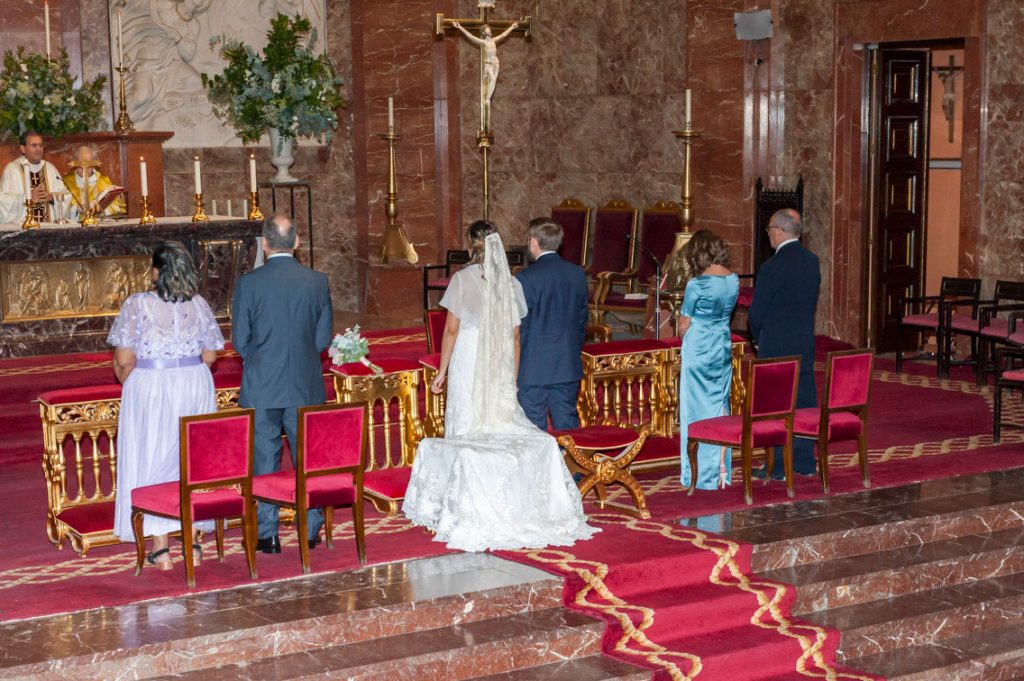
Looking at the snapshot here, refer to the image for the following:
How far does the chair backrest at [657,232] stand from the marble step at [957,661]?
6876 millimetres

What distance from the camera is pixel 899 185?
515 inches

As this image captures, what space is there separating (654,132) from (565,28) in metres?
1.51

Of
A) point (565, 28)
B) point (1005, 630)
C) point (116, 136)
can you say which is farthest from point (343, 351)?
point (565, 28)

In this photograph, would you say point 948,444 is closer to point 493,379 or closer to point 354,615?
point 493,379

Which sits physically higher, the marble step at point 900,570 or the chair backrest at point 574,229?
the chair backrest at point 574,229

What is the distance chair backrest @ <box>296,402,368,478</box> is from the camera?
6.57 metres

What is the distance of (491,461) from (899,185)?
289 inches

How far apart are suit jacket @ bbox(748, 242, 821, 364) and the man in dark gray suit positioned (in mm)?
2724

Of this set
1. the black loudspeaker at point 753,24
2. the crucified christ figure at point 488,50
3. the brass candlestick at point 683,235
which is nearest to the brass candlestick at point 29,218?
the crucified christ figure at point 488,50

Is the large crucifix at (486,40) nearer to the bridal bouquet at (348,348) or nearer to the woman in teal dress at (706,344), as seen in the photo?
the woman in teal dress at (706,344)

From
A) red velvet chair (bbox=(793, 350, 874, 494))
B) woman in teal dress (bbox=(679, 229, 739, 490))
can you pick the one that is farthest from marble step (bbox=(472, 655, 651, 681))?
red velvet chair (bbox=(793, 350, 874, 494))

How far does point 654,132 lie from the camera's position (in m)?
14.6

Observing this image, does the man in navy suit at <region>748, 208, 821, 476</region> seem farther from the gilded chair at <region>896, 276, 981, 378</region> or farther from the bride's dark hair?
the gilded chair at <region>896, 276, 981, 378</region>

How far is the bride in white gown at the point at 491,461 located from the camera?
23.0ft
